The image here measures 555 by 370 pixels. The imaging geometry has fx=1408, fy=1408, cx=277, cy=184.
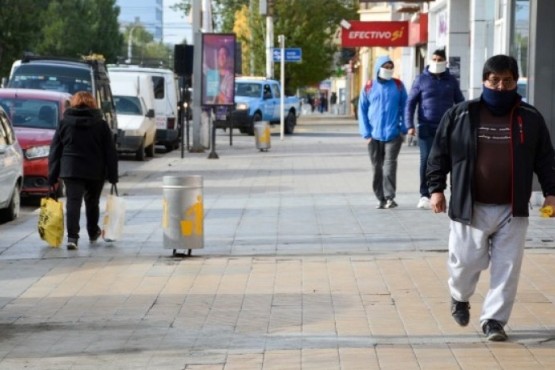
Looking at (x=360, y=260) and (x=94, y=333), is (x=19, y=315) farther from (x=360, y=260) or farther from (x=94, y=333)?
(x=360, y=260)

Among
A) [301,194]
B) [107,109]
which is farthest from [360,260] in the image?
[107,109]

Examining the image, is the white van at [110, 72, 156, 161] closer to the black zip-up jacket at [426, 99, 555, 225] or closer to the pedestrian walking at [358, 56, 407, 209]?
the pedestrian walking at [358, 56, 407, 209]

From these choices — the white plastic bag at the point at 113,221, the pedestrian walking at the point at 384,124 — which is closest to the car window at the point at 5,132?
the white plastic bag at the point at 113,221

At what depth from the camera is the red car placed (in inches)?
790

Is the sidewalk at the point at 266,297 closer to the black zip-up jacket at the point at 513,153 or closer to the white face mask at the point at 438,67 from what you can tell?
the black zip-up jacket at the point at 513,153

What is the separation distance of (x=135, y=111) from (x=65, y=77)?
4.42 meters

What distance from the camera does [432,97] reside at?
17125 mm

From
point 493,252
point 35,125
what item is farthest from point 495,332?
point 35,125

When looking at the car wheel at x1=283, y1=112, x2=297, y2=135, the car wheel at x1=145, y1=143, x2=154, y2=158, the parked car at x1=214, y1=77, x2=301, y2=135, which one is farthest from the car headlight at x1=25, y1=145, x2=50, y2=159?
the car wheel at x1=283, y1=112, x2=297, y2=135

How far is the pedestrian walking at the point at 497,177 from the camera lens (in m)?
8.81

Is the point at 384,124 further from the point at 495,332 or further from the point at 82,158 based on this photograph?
the point at 495,332

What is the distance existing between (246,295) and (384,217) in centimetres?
614

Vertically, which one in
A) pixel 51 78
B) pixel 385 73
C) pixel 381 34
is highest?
pixel 381 34

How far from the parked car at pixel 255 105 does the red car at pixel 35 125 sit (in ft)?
83.9
